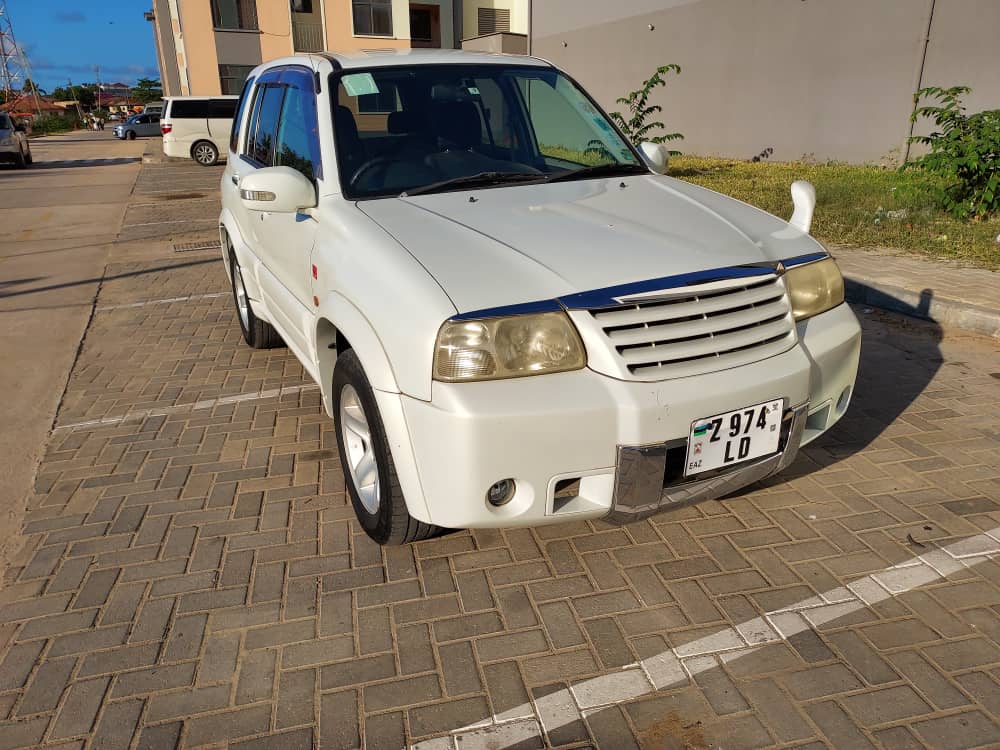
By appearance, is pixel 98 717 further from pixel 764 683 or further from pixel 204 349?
pixel 204 349

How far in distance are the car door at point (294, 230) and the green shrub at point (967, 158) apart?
22.2 feet

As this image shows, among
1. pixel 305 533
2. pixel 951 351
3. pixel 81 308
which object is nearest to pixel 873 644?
pixel 305 533

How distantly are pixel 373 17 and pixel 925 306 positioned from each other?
3203 centimetres

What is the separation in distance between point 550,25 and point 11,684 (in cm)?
2546

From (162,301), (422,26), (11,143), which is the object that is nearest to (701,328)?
(162,301)

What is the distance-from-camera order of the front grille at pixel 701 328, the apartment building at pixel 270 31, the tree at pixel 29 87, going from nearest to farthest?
the front grille at pixel 701 328 → the apartment building at pixel 270 31 → the tree at pixel 29 87

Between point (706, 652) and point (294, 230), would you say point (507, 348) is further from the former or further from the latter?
point (294, 230)

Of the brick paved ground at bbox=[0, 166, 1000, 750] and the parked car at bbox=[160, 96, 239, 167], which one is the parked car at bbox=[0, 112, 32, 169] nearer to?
the parked car at bbox=[160, 96, 239, 167]

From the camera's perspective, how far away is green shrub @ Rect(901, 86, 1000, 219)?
798cm

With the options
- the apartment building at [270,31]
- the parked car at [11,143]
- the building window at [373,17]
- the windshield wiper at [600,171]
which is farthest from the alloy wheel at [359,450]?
the building window at [373,17]

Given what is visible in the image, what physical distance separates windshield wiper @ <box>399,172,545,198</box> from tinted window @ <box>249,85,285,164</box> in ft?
4.63

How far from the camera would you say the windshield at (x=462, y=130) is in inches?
135

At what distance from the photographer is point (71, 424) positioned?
4496 mm

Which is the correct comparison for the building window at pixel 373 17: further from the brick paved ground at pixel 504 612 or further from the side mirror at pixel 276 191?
the side mirror at pixel 276 191
